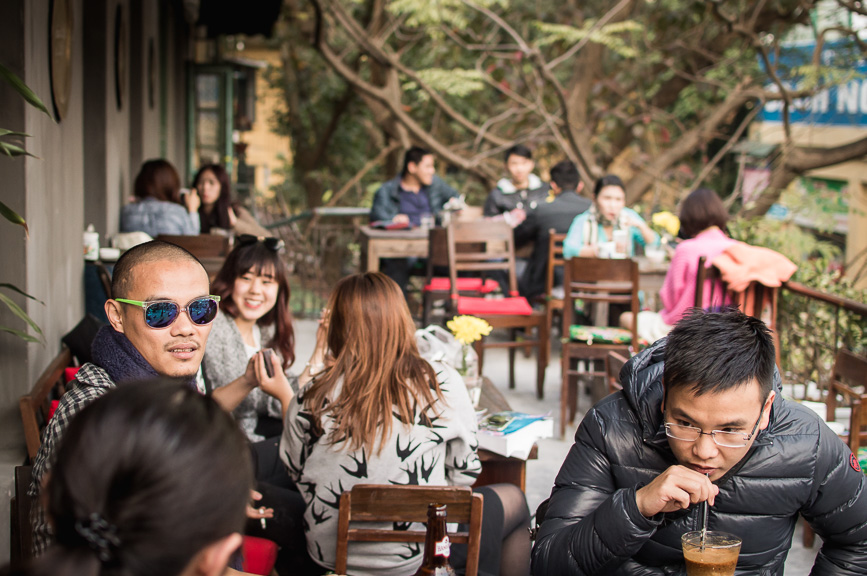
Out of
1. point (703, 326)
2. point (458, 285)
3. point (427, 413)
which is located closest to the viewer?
point (703, 326)

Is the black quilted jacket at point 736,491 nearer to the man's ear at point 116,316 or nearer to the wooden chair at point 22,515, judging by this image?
the man's ear at point 116,316

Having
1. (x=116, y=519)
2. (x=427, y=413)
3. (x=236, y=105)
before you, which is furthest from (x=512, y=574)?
(x=236, y=105)

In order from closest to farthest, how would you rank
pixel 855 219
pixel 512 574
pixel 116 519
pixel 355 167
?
pixel 116 519
pixel 512 574
pixel 855 219
pixel 355 167

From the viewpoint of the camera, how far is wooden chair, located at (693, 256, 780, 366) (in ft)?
18.0

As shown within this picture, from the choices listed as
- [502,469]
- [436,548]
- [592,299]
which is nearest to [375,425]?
[436,548]

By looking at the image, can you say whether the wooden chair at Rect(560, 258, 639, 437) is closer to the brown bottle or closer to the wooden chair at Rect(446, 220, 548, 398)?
the wooden chair at Rect(446, 220, 548, 398)

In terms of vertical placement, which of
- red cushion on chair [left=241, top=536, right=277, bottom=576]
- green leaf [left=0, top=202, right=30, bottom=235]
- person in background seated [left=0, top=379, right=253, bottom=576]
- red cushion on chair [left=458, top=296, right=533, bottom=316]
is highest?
green leaf [left=0, top=202, right=30, bottom=235]

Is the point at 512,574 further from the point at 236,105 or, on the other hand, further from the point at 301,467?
the point at 236,105

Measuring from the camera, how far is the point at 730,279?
214 inches

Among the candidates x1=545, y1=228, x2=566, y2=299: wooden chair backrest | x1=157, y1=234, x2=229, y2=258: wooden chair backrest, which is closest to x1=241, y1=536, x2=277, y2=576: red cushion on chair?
x1=157, y1=234, x2=229, y2=258: wooden chair backrest

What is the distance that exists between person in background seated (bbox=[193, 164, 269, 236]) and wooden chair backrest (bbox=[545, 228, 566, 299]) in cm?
250

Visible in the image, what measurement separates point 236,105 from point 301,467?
13.4m

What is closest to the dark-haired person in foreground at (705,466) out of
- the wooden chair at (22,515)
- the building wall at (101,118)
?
the wooden chair at (22,515)

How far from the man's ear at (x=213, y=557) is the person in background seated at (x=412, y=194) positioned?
23.9 ft
